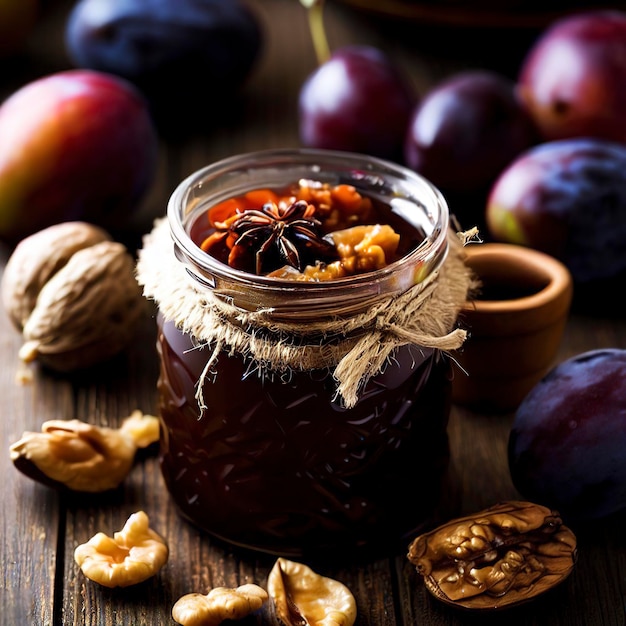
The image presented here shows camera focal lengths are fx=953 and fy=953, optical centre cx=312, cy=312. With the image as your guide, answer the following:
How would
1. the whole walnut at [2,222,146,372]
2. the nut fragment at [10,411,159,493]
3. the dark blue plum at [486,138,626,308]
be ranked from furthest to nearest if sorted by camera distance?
the dark blue plum at [486,138,626,308]
the whole walnut at [2,222,146,372]
the nut fragment at [10,411,159,493]

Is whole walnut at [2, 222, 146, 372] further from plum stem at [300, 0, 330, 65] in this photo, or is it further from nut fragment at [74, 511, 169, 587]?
plum stem at [300, 0, 330, 65]

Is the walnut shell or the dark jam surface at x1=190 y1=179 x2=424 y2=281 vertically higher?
the dark jam surface at x1=190 y1=179 x2=424 y2=281

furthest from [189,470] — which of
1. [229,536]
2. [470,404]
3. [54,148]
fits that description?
[54,148]

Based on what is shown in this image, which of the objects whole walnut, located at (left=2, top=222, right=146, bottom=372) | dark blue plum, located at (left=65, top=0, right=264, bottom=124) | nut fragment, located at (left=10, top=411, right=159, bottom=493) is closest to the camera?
nut fragment, located at (left=10, top=411, right=159, bottom=493)

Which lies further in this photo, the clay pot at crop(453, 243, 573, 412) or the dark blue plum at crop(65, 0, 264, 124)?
the dark blue plum at crop(65, 0, 264, 124)

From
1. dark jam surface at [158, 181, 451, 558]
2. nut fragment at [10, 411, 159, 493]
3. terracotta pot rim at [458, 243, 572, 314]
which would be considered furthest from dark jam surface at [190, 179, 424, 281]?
nut fragment at [10, 411, 159, 493]

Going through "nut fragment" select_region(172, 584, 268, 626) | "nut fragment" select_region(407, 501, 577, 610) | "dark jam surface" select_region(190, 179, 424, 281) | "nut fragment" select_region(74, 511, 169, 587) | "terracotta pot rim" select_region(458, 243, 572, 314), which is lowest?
"nut fragment" select_region(407, 501, 577, 610)
